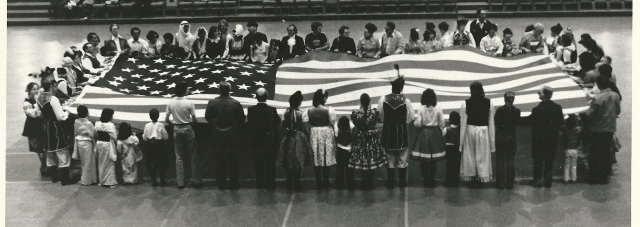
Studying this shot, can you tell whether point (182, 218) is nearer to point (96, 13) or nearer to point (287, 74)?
point (287, 74)

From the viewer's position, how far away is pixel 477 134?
9219 millimetres

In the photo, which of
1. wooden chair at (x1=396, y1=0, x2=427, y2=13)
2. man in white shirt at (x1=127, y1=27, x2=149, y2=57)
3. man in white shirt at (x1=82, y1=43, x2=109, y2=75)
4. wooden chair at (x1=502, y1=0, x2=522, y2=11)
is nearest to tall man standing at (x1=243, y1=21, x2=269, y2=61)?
man in white shirt at (x1=127, y1=27, x2=149, y2=57)

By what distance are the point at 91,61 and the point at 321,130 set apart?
5.39m

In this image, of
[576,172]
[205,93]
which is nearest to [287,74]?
[205,93]

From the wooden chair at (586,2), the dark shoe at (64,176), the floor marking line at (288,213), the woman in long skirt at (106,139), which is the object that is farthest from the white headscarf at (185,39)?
the wooden chair at (586,2)

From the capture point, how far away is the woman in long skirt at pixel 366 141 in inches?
363

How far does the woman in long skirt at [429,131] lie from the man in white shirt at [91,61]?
593cm

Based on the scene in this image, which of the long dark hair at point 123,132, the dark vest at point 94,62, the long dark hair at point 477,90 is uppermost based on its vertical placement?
the dark vest at point 94,62

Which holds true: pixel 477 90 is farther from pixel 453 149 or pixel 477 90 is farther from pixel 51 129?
pixel 51 129

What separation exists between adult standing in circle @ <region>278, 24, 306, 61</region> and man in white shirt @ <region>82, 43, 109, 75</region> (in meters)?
2.99

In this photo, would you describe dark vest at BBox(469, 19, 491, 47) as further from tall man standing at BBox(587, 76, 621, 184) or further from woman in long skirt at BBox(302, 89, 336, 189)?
woman in long skirt at BBox(302, 89, 336, 189)

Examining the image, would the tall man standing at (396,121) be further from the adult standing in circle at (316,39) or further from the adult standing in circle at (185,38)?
the adult standing in circle at (185,38)

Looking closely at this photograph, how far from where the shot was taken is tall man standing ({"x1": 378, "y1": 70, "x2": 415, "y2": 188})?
30.4ft

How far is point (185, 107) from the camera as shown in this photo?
31.4ft
